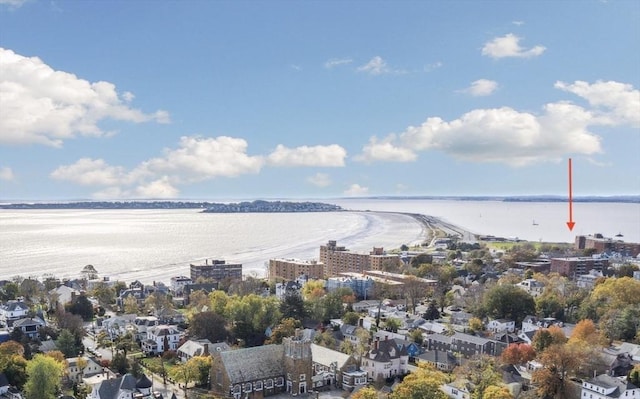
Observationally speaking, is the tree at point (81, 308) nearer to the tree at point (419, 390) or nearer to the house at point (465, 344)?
the house at point (465, 344)

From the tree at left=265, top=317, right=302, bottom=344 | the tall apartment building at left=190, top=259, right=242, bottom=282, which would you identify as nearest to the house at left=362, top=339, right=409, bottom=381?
the tree at left=265, top=317, right=302, bottom=344

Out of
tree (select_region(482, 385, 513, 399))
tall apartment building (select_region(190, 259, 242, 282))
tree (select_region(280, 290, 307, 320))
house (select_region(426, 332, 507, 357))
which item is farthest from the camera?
tall apartment building (select_region(190, 259, 242, 282))

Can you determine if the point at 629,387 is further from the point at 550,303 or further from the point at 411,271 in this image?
the point at 411,271

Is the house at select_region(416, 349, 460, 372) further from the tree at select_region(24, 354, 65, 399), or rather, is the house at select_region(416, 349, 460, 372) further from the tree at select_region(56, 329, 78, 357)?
the tree at select_region(56, 329, 78, 357)

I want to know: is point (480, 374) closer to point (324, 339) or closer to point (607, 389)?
point (607, 389)

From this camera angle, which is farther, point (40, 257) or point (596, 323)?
point (40, 257)

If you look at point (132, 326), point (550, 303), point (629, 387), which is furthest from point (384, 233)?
point (629, 387)
